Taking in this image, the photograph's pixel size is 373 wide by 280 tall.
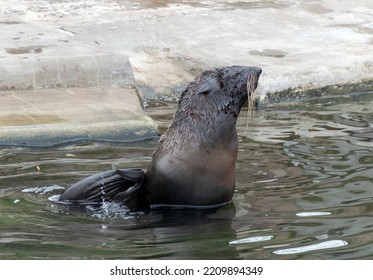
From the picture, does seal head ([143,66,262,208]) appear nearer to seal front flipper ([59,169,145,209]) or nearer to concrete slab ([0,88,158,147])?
seal front flipper ([59,169,145,209])

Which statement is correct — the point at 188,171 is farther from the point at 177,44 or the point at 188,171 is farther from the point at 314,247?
the point at 177,44

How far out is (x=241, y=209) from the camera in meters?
6.00

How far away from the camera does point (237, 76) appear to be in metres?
6.38

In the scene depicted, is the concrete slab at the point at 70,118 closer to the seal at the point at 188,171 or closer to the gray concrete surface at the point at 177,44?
the gray concrete surface at the point at 177,44

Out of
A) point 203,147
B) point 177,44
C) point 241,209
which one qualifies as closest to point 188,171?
point 203,147

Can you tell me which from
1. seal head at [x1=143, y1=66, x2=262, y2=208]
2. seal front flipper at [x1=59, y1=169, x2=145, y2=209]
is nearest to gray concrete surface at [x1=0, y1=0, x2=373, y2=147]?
seal front flipper at [x1=59, y1=169, x2=145, y2=209]

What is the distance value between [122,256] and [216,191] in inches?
50.7

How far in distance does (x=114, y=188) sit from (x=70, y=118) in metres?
2.06

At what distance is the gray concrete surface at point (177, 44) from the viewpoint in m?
9.11

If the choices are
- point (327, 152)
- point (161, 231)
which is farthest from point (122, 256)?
point (327, 152)

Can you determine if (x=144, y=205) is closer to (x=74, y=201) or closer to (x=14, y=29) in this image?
(x=74, y=201)

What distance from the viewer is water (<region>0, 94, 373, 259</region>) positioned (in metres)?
5.07

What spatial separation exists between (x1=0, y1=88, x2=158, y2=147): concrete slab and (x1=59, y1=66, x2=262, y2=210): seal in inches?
62.4

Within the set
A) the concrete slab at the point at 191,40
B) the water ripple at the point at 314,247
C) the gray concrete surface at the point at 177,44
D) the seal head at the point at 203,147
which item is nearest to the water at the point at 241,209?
the water ripple at the point at 314,247
